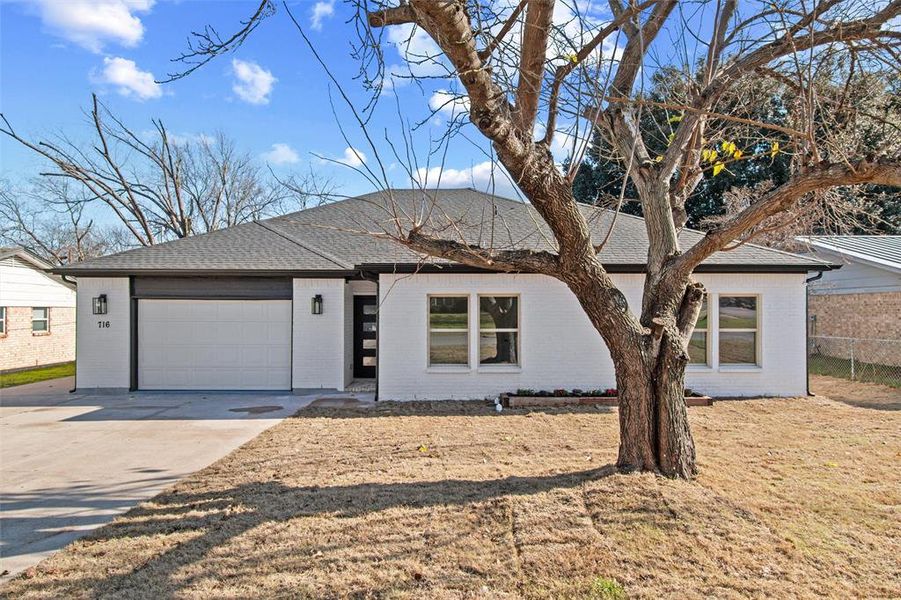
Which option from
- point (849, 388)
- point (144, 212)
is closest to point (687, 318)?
point (849, 388)

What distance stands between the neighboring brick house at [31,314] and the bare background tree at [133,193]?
17.1 ft

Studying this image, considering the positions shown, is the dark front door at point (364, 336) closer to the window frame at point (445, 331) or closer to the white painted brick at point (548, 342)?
the white painted brick at point (548, 342)

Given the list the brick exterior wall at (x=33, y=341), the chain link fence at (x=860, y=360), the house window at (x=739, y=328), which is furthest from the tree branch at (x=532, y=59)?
the brick exterior wall at (x=33, y=341)

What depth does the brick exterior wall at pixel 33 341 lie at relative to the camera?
1595cm

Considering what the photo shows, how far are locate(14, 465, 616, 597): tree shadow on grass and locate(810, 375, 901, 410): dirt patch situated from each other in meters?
7.89

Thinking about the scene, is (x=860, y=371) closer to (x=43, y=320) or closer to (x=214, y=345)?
(x=214, y=345)

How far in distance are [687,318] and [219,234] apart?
11.3 metres

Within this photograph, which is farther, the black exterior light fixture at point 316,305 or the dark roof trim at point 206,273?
the black exterior light fixture at point 316,305

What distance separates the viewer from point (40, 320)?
17359 mm

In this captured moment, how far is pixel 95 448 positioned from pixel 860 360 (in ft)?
64.1

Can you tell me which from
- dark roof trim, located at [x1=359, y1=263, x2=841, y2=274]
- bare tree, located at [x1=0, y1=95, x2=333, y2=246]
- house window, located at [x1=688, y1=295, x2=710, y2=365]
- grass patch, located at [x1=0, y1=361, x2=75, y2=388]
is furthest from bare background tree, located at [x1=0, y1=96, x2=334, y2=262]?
house window, located at [x1=688, y1=295, x2=710, y2=365]

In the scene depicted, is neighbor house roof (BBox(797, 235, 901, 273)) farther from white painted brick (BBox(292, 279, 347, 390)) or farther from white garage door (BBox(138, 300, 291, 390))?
white garage door (BBox(138, 300, 291, 390))

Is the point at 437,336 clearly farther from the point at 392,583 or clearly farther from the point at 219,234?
the point at 392,583

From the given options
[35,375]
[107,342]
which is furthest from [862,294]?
[35,375]
